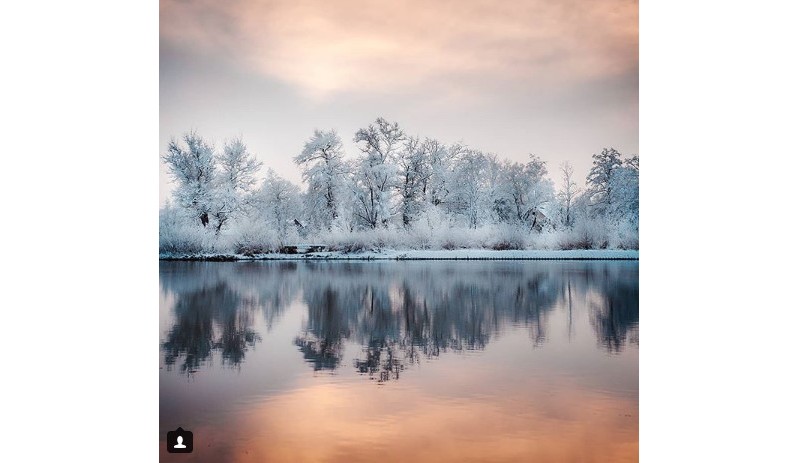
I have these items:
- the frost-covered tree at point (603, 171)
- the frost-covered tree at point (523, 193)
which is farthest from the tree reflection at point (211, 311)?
the frost-covered tree at point (603, 171)

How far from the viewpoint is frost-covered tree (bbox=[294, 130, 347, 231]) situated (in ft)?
19.2

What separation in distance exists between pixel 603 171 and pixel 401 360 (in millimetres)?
1924

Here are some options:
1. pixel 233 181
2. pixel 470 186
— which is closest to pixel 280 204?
pixel 233 181

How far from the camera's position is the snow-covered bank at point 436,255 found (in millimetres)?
5973

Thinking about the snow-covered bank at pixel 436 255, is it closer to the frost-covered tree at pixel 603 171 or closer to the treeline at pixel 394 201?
the treeline at pixel 394 201

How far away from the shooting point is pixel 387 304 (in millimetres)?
5922

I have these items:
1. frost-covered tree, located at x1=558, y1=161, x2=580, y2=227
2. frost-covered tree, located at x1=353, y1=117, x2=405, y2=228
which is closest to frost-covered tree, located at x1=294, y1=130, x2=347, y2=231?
frost-covered tree, located at x1=353, y1=117, x2=405, y2=228

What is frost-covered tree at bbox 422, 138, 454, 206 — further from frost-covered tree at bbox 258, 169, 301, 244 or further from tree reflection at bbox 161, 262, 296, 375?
tree reflection at bbox 161, 262, 296, 375

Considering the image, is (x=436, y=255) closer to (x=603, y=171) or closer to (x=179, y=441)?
(x=603, y=171)
